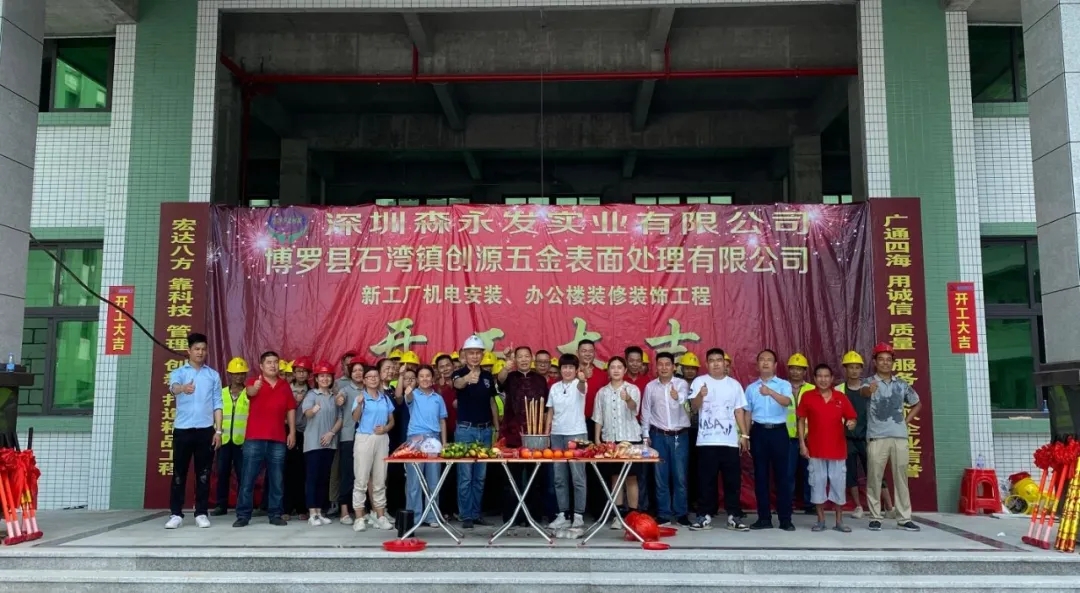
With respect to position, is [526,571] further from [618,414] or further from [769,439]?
[769,439]

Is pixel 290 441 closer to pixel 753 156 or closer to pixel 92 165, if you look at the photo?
pixel 92 165

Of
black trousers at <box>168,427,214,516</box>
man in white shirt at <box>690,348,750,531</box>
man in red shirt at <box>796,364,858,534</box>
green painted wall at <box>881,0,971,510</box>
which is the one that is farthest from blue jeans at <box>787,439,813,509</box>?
black trousers at <box>168,427,214,516</box>

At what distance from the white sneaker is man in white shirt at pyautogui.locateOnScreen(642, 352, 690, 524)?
0.86 metres

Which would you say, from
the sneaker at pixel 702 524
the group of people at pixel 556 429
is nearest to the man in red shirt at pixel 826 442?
the group of people at pixel 556 429

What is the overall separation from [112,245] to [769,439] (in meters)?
5.96

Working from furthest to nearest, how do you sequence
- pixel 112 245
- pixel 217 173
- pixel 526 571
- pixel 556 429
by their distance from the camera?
1. pixel 217 173
2. pixel 112 245
3. pixel 556 429
4. pixel 526 571

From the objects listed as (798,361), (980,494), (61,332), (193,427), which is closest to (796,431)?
(798,361)

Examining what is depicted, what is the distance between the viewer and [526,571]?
4.89 m

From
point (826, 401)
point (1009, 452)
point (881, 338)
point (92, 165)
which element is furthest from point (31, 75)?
point (1009, 452)

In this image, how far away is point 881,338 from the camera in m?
7.05

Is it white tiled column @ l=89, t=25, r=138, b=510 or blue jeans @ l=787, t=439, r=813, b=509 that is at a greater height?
white tiled column @ l=89, t=25, r=138, b=510

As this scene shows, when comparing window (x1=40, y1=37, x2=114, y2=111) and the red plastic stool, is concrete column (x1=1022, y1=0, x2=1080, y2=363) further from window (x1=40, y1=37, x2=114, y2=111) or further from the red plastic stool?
window (x1=40, y1=37, x2=114, y2=111)

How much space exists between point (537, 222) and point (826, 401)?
2.94 metres

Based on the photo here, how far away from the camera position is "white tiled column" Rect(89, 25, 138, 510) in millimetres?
7125
